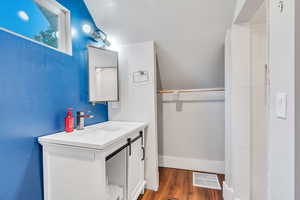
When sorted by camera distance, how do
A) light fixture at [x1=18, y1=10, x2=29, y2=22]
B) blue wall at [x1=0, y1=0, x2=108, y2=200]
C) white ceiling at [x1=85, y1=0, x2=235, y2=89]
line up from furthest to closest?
1. white ceiling at [x1=85, y1=0, x2=235, y2=89]
2. light fixture at [x1=18, y1=10, x2=29, y2=22]
3. blue wall at [x1=0, y1=0, x2=108, y2=200]

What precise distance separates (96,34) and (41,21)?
1.83 feet

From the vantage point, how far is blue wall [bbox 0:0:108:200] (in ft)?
3.03

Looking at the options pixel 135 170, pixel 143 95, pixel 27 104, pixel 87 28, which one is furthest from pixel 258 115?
pixel 87 28

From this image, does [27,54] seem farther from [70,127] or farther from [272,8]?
[272,8]

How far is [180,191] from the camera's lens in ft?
5.70

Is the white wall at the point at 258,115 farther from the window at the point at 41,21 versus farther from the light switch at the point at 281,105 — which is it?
the window at the point at 41,21

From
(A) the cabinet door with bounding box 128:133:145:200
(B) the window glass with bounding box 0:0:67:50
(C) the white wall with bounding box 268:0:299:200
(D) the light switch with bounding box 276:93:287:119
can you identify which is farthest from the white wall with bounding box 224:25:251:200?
(B) the window glass with bounding box 0:0:67:50

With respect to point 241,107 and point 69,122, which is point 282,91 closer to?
point 241,107

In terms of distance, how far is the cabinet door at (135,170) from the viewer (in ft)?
4.59

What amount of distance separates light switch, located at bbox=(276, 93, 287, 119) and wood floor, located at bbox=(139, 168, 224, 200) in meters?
1.50

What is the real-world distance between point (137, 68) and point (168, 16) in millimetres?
692

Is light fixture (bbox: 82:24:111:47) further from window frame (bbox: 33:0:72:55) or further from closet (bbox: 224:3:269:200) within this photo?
closet (bbox: 224:3:269:200)

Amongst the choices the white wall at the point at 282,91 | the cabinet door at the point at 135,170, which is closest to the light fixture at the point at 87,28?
the cabinet door at the point at 135,170

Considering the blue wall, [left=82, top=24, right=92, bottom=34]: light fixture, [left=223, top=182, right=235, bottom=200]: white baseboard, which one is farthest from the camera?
[left=82, top=24, right=92, bottom=34]: light fixture
